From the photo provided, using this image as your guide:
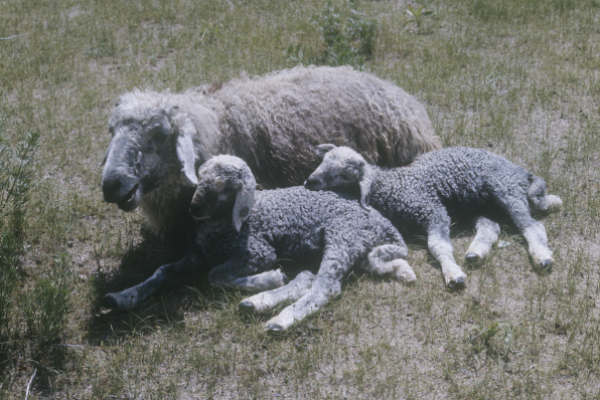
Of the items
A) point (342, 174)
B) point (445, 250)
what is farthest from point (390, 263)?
point (342, 174)

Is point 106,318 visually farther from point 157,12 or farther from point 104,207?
point 157,12

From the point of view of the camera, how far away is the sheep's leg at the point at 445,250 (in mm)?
4348

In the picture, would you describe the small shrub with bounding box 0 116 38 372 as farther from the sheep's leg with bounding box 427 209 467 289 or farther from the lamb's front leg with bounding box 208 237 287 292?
the sheep's leg with bounding box 427 209 467 289

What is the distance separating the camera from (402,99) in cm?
592

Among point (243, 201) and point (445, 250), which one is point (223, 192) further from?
point (445, 250)

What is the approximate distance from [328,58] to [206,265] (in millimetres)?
4229

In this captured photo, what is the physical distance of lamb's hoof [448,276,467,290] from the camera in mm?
4320

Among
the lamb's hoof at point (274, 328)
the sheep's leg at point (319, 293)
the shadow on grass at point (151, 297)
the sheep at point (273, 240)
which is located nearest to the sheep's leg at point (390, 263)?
the sheep at point (273, 240)

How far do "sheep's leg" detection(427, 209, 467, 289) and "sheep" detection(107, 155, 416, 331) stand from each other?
0.23 meters

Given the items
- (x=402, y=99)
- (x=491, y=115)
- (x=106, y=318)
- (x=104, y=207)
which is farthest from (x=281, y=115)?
(x=491, y=115)

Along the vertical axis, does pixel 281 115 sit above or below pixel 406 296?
above

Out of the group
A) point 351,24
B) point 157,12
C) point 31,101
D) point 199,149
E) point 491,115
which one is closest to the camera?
point 199,149

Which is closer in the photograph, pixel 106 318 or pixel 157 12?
pixel 106 318

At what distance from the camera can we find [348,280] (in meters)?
4.47
